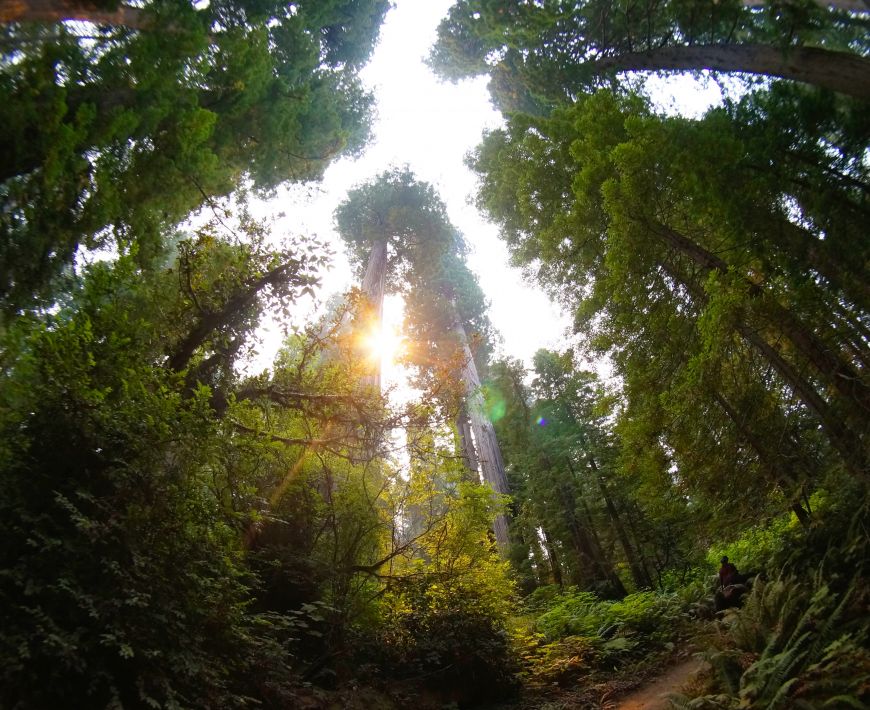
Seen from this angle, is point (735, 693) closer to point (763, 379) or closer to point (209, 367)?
point (763, 379)

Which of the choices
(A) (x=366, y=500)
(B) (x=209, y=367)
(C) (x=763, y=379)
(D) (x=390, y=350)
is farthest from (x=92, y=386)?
(C) (x=763, y=379)

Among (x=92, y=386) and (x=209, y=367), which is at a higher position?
(x=209, y=367)

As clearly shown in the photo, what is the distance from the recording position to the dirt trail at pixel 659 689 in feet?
16.1

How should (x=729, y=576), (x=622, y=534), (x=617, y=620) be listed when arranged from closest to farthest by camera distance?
(x=729, y=576) → (x=617, y=620) → (x=622, y=534)

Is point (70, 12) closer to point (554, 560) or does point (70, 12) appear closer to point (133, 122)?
point (133, 122)

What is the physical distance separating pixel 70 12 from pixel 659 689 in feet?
30.5

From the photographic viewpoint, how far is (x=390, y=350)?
7.15m

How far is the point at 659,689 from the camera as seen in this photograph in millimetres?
5496

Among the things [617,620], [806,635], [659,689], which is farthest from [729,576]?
[806,635]

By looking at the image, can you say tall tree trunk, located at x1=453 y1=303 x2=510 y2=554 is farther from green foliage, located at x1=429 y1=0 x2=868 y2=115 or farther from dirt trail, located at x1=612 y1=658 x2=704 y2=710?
green foliage, located at x1=429 y1=0 x2=868 y2=115

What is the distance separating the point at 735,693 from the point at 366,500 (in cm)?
415

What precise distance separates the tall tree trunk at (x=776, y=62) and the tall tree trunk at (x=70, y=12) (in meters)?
6.67

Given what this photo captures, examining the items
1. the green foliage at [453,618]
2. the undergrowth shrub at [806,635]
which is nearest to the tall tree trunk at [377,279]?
the green foliage at [453,618]

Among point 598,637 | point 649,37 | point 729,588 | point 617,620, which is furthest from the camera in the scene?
point 617,620
